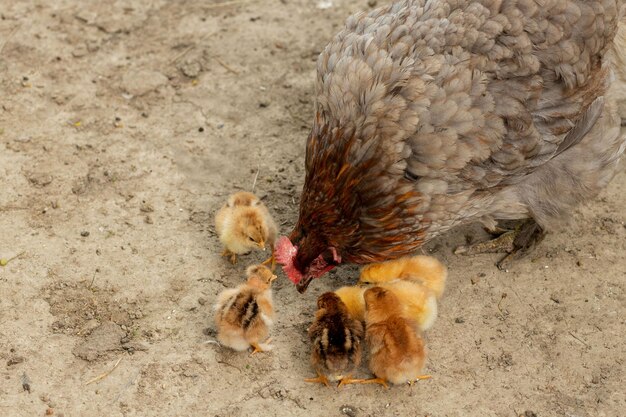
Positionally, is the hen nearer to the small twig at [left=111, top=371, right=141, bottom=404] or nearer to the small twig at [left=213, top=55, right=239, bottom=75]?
the small twig at [left=111, top=371, right=141, bottom=404]

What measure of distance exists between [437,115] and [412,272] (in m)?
0.86

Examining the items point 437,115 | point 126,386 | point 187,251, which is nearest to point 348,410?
point 126,386

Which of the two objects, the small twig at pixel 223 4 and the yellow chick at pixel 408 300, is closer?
the yellow chick at pixel 408 300

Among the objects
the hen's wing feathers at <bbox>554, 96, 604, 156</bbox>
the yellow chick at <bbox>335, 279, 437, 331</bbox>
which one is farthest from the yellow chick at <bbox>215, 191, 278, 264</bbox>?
the hen's wing feathers at <bbox>554, 96, 604, 156</bbox>

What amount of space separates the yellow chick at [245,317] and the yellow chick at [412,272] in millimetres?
575

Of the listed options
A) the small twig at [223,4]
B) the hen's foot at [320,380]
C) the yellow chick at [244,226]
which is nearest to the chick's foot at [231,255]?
the yellow chick at [244,226]

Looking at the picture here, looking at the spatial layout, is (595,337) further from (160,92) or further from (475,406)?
(160,92)

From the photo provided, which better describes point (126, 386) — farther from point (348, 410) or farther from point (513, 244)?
point (513, 244)

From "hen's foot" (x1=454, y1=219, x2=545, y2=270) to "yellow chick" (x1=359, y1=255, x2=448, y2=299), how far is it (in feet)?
1.71

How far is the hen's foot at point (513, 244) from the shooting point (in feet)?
14.7

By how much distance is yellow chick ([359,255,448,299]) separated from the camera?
3990 millimetres

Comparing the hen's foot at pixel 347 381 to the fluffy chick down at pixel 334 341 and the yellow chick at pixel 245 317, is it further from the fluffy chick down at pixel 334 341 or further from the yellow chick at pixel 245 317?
the yellow chick at pixel 245 317

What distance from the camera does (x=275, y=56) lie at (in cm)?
562

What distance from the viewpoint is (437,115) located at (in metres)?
3.62
